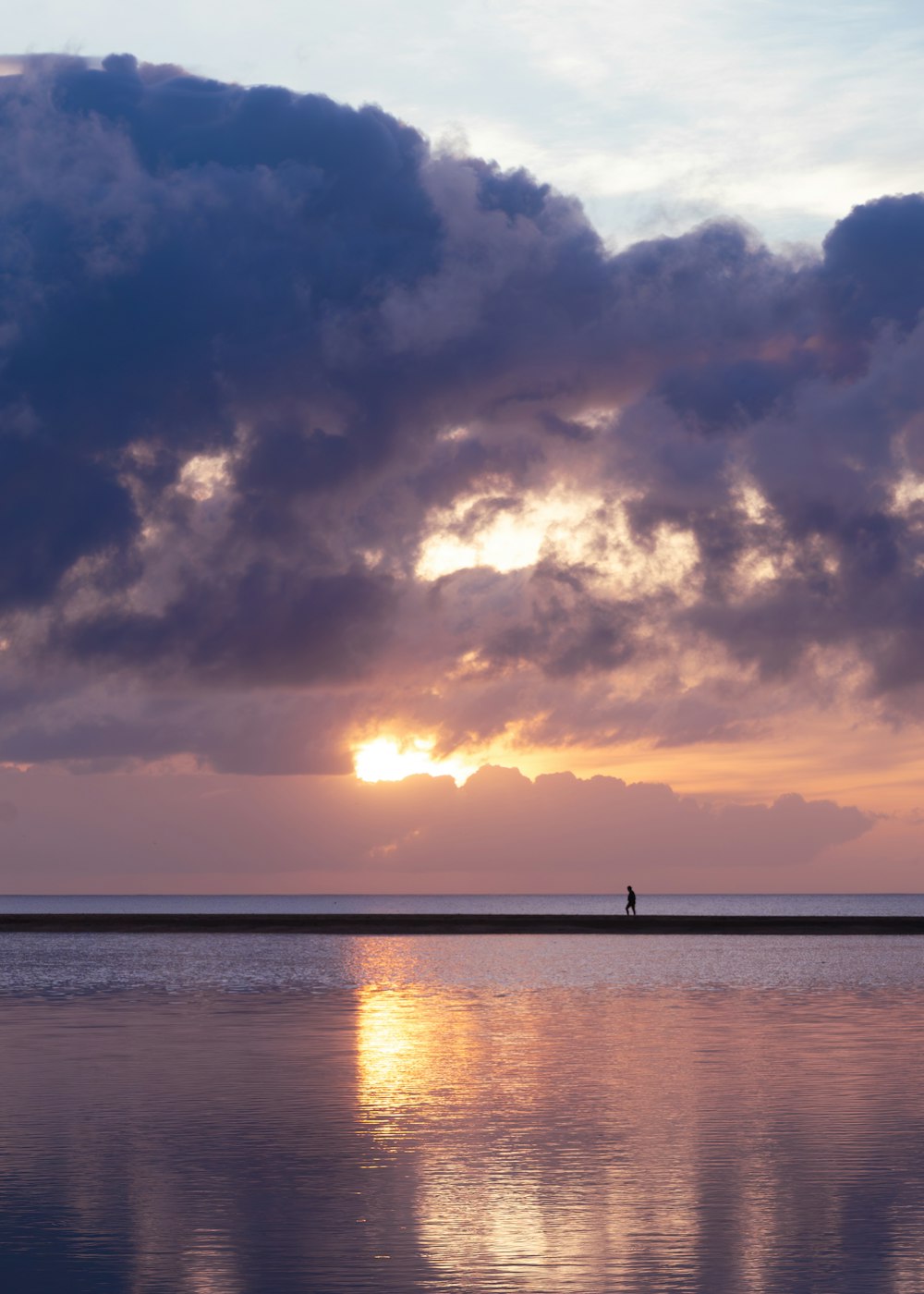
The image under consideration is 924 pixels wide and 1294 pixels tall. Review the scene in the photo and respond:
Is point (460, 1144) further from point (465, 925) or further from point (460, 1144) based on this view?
point (465, 925)

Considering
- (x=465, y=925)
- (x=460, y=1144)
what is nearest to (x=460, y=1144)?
(x=460, y=1144)

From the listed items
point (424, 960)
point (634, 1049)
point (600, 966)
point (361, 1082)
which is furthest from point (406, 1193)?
point (424, 960)

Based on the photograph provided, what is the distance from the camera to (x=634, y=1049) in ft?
135

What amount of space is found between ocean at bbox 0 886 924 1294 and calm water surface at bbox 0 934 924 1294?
0.08 m

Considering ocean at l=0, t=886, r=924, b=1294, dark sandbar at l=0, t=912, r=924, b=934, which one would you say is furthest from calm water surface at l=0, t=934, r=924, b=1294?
dark sandbar at l=0, t=912, r=924, b=934

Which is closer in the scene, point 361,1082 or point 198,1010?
point 361,1082

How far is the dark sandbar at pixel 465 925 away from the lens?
137 metres

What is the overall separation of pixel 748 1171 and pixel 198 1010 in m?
31.2

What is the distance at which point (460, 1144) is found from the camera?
1063 inches

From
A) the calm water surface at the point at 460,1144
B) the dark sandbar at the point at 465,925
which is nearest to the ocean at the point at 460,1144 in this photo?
the calm water surface at the point at 460,1144

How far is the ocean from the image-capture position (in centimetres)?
1855

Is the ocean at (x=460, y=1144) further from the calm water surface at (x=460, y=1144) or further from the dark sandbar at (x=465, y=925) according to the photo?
the dark sandbar at (x=465, y=925)

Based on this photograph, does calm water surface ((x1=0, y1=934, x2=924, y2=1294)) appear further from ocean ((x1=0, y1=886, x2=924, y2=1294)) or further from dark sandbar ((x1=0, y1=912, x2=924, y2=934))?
dark sandbar ((x1=0, y1=912, x2=924, y2=934))

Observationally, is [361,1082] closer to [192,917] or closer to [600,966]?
[600,966]
